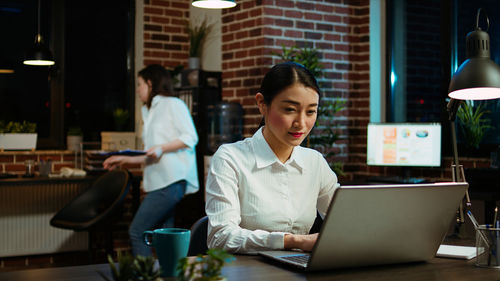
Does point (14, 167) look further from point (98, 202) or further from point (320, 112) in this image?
point (320, 112)

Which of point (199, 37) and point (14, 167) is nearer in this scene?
point (14, 167)

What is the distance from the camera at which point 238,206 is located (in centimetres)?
201

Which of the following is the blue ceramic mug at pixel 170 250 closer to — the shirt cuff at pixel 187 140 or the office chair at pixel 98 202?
the shirt cuff at pixel 187 140

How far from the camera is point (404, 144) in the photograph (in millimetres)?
4348

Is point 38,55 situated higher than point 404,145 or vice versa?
point 38,55

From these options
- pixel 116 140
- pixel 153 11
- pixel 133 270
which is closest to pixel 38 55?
pixel 116 140

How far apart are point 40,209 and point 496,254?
4377mm

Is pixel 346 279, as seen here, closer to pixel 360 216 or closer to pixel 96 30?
pixel 360 216

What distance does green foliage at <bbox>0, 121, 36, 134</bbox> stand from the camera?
5.18 m

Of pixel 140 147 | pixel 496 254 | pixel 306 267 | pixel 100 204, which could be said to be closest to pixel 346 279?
pixel 306 267

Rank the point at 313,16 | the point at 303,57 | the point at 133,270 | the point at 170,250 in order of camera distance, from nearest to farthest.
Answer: the point at 133,270 → the point at 170,250 → the point at 303,57 → the point at 313,16

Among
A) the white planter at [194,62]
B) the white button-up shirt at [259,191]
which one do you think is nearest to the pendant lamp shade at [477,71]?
the white button-up shirt at [259,191]

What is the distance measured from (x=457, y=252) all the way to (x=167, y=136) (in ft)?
8.90

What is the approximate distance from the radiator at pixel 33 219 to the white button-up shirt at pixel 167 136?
48.2 inches
